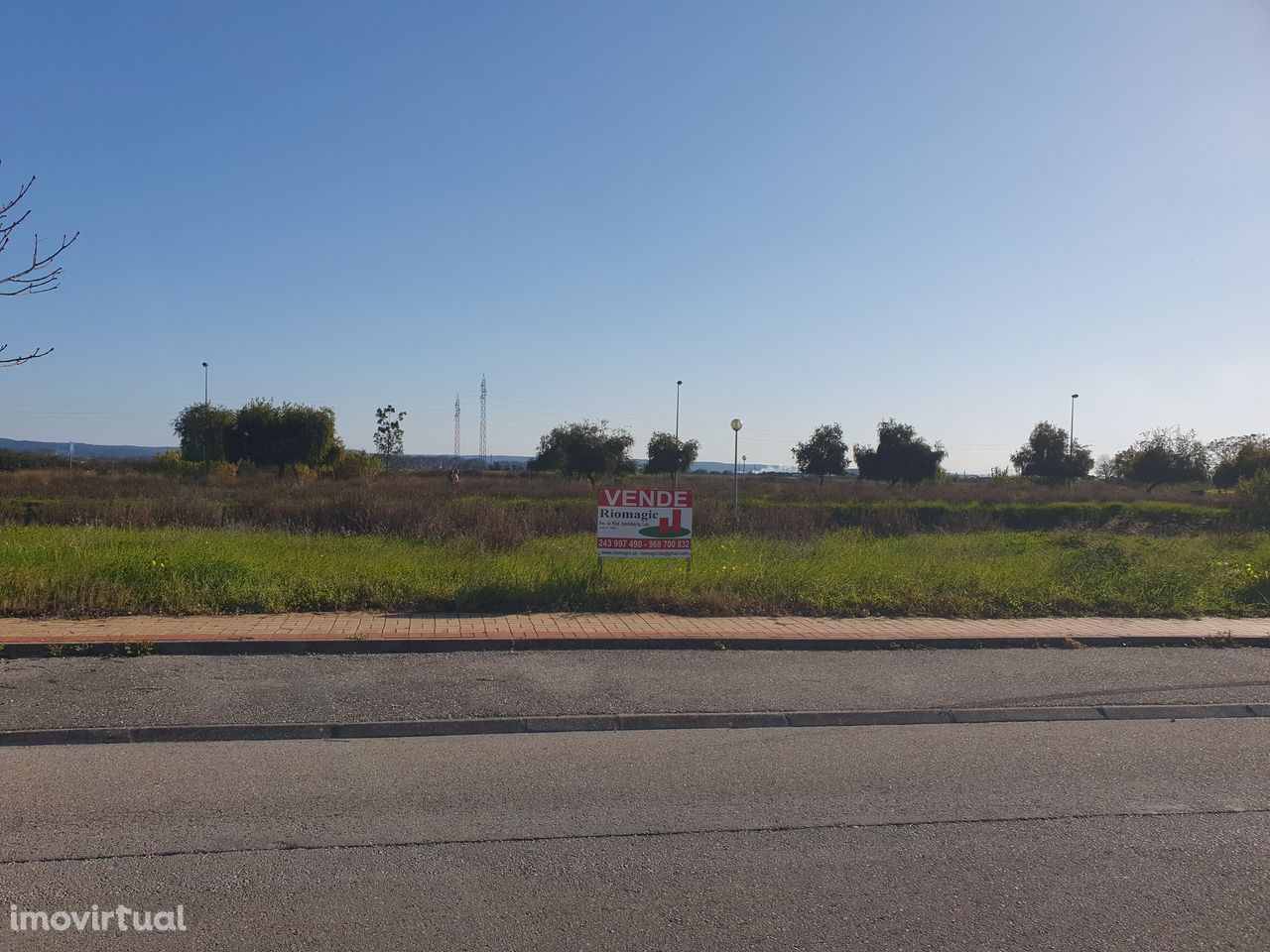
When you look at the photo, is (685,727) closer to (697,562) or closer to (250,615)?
(250,615)

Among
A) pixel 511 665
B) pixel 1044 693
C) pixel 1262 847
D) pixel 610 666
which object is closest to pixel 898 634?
pixel 1044 693

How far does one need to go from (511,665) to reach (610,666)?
32.2 inches

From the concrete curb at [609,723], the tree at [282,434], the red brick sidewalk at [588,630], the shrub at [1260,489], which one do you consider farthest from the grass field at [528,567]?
the tree at [282,434]

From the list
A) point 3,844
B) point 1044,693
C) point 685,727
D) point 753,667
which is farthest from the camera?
point 753,667

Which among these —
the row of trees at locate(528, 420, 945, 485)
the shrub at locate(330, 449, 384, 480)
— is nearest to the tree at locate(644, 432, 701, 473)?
the row of trees at locate(528, 420, 945, 485)

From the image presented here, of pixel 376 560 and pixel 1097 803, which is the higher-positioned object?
pixel 376 560

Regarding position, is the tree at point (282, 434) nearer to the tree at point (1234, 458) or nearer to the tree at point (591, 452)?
the tree at point (591, 452)

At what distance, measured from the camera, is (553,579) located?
11219mm

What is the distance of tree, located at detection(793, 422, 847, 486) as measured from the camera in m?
64.6

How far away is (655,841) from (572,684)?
9.43 feet

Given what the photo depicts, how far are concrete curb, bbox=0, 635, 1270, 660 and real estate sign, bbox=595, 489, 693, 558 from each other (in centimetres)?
271

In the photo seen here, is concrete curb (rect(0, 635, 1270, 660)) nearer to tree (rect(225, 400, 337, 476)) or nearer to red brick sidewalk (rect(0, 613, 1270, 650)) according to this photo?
red brick sidewalk (rect(0, 613, 1270, 650))

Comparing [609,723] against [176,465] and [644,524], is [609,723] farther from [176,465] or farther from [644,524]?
[176,465]

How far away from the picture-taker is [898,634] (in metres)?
9.75
